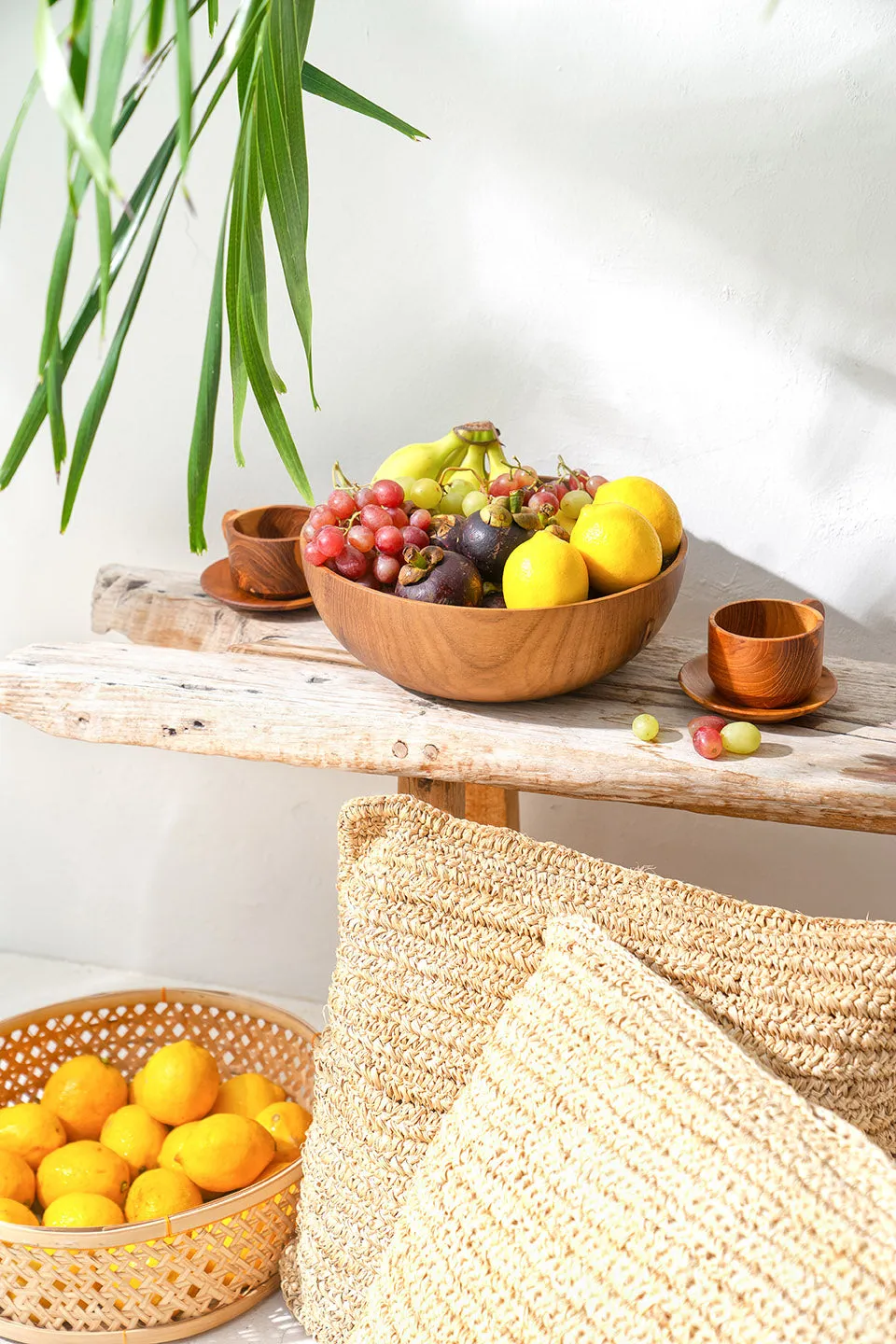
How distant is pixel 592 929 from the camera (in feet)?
2.74

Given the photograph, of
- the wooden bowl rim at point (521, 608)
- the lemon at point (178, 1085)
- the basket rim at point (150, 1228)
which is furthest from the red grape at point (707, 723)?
the lemon at point (178, 1085)

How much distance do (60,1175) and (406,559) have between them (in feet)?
2.44

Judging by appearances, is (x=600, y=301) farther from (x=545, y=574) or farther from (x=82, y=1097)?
(x=82, y=1097)

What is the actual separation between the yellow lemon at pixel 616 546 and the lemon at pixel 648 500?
0.04m

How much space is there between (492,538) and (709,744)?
265mm

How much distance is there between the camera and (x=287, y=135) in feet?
2.76

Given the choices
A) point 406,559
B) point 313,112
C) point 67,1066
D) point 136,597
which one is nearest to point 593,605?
point 406,559

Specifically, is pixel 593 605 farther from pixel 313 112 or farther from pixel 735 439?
pixel 313 112

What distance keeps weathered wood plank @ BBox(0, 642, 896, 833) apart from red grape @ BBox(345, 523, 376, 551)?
5.7 inches

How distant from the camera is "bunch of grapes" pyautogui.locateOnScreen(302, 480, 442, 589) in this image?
1.01 m

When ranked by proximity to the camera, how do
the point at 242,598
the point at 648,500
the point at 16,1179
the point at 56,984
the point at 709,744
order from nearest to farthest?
the point at 709,744, the point at 648,500, the point at 16,1179, the point at 242,598, the point at 56,984

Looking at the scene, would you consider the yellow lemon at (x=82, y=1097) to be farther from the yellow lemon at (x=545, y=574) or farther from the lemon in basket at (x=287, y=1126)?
the yellow lemon at (x=545, y=574)

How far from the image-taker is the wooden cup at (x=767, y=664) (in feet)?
3.23

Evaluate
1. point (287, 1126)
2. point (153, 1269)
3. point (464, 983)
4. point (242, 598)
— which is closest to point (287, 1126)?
point (287, 1126)
